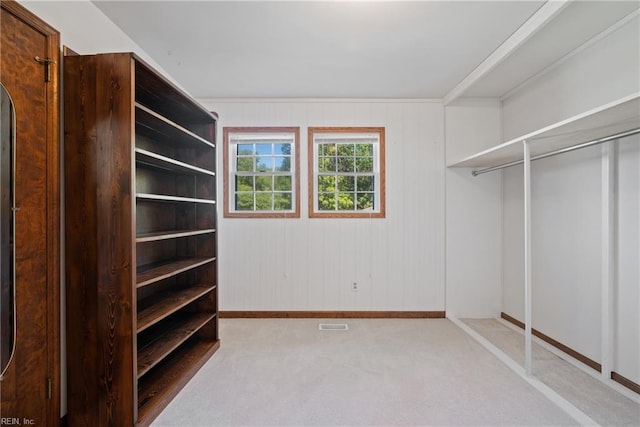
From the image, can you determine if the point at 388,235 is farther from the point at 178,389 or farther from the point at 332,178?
the point at 178,389

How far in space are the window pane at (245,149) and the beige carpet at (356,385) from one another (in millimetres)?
2197

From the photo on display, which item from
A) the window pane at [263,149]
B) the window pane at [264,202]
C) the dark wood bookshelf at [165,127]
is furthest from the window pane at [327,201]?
the dark wood bookshelf at [165,127]

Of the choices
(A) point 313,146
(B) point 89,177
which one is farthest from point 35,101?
(A) point 313,146

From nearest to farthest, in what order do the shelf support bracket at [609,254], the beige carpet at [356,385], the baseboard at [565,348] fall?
the beige carpet at [356,385] → the shelf support bracket at [609,254] → the baseboard at [565,348]

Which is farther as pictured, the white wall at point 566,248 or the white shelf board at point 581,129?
the white wall at point 566,248

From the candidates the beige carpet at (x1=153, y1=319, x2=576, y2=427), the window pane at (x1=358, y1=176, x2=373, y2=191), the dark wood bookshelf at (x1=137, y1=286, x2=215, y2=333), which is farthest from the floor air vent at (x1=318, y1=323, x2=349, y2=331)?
the window pane at (x1=358, y1=176, x2=373, y2=191)

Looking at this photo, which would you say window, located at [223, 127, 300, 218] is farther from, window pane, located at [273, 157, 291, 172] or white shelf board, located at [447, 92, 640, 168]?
white shelf board, located at [447, 92, 640, 168]

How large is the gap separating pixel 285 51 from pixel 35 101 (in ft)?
5.95

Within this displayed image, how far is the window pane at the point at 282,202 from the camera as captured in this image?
3852mm

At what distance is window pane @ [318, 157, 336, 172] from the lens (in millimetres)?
3875

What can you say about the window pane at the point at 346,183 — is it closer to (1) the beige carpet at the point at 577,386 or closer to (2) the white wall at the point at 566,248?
(2) the white wall at the point at 566,248

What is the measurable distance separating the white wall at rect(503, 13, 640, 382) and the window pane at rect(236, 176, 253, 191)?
3.21 m

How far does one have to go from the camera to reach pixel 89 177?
1.75 m

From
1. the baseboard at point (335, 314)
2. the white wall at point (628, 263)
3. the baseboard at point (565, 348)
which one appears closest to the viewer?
the white wall at point (628, 263)
